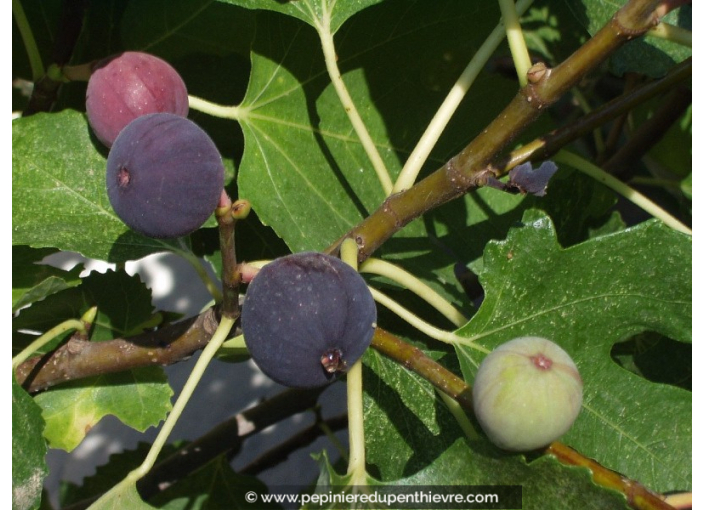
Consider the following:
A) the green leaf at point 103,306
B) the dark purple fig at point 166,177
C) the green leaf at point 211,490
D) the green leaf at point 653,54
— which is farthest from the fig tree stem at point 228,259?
the green leaf at point 211,490

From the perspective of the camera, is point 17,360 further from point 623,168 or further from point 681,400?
point 623,168

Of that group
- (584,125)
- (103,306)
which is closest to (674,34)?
(584,125)

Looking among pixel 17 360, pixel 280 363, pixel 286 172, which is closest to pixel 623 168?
pixel 286 172

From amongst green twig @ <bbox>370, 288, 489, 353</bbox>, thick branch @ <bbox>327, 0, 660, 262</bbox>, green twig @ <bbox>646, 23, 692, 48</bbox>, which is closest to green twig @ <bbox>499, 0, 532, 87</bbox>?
thick branch @ <bbox>327, 0, 660, 262</bbox>

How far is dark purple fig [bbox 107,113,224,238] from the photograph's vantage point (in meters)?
0.73

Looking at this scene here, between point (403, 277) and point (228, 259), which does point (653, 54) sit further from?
point (228, 259)

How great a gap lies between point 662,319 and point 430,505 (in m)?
0.35

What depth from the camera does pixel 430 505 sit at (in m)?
0.81

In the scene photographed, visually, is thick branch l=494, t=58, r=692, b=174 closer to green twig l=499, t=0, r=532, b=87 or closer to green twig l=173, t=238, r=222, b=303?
green twig l=499, t=0, r=532, b=87

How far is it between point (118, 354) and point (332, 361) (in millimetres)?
441

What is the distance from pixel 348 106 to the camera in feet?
3.15

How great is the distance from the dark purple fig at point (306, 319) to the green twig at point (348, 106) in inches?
9.3

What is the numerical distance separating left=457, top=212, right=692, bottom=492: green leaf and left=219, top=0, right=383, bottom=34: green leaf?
0.37 metres

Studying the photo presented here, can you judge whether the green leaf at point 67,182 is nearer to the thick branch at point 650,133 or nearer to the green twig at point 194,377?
the green twig at point 194,377
